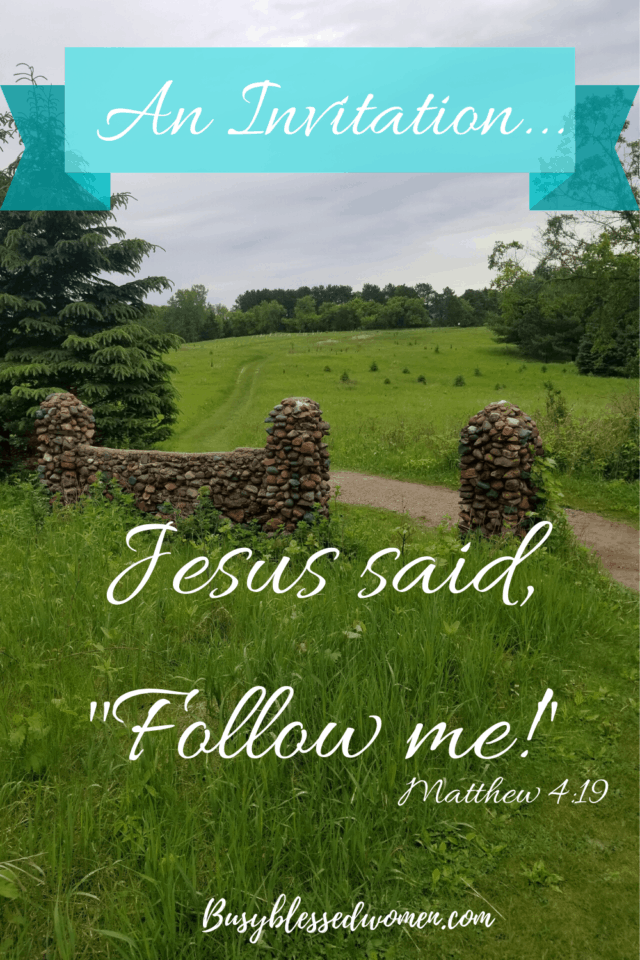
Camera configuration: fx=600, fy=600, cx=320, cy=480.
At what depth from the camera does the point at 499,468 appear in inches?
367

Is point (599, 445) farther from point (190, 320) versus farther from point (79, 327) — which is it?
point (190, 320)

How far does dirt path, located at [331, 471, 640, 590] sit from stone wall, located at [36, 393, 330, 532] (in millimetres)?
2475

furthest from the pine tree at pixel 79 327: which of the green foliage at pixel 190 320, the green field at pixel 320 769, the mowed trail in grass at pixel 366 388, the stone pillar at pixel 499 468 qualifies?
the green foliage at pixel 190 320

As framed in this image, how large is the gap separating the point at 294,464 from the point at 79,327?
10.4 meters

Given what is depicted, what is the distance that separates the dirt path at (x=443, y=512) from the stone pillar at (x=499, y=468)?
1884 millimetres

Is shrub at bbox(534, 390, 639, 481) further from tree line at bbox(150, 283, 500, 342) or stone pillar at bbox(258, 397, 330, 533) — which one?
tree line at bbox(150, 283, 500, 342)

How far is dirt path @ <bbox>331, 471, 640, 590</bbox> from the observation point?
33.9 feet

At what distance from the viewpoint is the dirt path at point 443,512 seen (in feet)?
33.9

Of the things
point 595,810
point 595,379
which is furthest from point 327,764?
point 595,379

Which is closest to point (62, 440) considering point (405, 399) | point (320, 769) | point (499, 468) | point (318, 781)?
point (499, 468)

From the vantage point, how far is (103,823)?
384 centimetres

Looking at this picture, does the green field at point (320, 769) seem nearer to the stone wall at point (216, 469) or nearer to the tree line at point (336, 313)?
the stone wall at point (216, 469)

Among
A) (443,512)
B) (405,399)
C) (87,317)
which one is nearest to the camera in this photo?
(443,512)

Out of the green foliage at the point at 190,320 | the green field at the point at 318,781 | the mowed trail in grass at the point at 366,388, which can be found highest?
the green foliage at the point at 190,320
